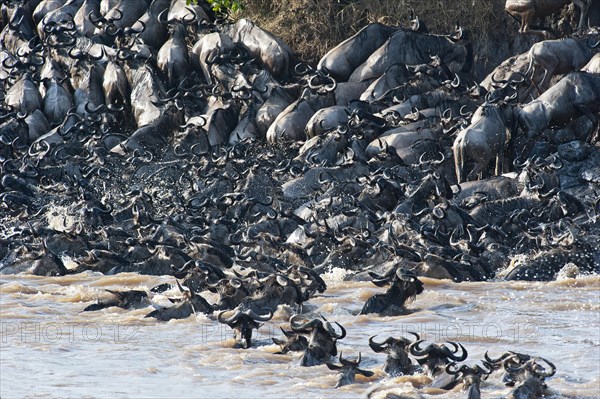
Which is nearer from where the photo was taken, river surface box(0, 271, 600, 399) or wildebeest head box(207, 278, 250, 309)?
river surface box(0, 271, 600, 399)

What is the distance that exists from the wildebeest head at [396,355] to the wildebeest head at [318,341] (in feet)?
1.19

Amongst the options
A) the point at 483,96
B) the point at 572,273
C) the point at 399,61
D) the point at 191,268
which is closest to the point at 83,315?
the point at 191,268

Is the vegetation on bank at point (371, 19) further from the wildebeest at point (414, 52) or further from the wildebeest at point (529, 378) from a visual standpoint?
the wildebeest at point (529, 378)

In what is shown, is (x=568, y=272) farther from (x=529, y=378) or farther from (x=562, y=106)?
(x=562, y=106)

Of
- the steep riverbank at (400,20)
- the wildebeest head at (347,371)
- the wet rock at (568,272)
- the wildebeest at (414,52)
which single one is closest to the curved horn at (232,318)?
the wildebeest head at (347,371)

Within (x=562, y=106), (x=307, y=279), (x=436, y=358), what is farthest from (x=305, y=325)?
(x=562, y=106)

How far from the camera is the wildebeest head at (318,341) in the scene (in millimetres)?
8586

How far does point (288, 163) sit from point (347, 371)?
780 cm

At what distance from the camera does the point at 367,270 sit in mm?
11570

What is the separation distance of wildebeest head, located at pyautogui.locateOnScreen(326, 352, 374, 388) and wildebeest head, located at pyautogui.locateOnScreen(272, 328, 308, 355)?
0.59 m

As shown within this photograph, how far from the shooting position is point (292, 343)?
8867mm

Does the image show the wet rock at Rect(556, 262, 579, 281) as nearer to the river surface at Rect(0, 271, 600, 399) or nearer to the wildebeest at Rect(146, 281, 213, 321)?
the river surface at Rect(0, 271, 600, 399)

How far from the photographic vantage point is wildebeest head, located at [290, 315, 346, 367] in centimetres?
859

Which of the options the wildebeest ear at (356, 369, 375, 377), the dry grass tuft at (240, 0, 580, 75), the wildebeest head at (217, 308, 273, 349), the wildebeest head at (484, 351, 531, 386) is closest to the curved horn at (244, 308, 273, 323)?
the wildebeest head at (217, 308, 273, 349)
